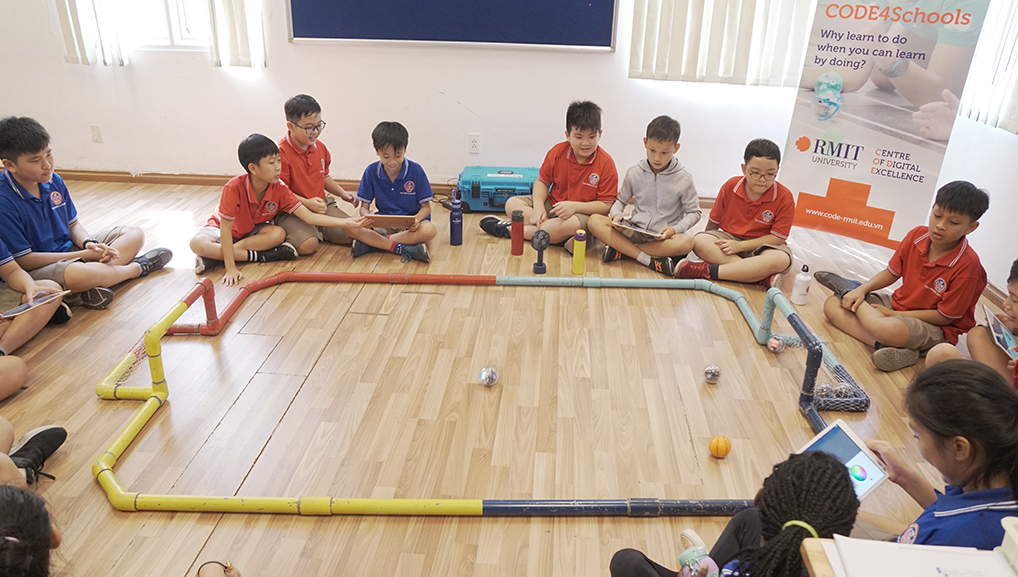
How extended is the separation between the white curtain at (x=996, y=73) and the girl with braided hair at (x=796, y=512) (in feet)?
10.6

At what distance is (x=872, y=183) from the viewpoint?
4.15 metres

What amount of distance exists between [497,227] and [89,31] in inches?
129

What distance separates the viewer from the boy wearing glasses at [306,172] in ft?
13.3

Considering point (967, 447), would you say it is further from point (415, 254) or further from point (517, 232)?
point (415, 254)

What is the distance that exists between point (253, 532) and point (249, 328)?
4.46 ft

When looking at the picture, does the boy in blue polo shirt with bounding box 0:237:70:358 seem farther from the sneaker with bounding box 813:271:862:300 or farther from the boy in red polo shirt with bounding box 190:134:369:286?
the sneaker with bounding box 813:271:862:300

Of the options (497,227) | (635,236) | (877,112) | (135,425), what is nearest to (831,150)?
(877,112)

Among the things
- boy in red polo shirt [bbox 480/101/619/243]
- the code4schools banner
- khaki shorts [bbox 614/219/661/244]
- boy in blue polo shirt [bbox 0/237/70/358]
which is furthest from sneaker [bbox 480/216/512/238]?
boy in blue polo shirt [bbox 0/237/70/358]

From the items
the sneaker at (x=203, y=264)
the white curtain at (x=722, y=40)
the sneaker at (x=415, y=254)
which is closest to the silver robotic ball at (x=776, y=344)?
the sneaker at (x=415, y=254)

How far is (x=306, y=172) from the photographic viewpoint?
425 cm

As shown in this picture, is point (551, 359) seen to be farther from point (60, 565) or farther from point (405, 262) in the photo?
point (60, 565)

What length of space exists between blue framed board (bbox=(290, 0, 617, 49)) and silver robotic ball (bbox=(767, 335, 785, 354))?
2612mm

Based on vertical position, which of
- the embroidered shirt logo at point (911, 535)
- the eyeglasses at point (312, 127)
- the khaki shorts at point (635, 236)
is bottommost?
the khaki shorts at point (635, 236)

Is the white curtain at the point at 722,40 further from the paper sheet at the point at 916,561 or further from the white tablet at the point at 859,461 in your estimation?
the paper sheet at the point at 916,561
